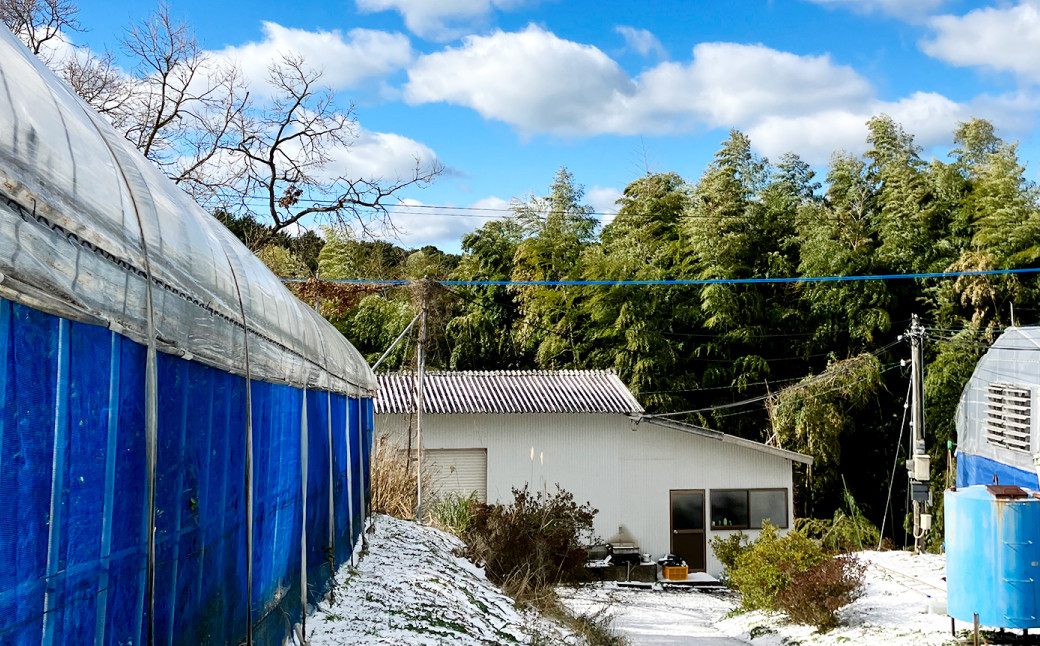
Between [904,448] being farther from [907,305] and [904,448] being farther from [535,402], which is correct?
[535,402]

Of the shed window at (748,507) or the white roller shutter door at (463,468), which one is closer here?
the white roller shutter door at (463,468)

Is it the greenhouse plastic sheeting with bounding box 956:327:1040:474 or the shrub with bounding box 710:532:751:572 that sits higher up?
the greenhouse plastic sheeting with bounding box 956:327:1040:474

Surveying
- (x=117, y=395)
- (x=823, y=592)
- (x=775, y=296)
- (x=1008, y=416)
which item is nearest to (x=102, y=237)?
(x=117, y=395)

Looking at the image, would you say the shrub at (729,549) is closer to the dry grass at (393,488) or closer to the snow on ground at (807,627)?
the snow on ground at (807,627)

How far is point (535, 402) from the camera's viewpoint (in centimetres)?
1970

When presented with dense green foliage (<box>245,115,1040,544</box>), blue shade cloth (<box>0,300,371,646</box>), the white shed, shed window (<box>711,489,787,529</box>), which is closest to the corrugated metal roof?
the white shed

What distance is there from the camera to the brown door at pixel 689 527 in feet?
64.4

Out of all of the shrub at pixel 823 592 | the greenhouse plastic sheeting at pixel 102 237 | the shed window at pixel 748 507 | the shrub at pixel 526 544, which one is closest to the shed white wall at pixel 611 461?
the shed window at pixel 748 507

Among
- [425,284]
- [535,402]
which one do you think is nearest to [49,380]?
[425,284]

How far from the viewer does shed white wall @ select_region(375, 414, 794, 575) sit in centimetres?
1952

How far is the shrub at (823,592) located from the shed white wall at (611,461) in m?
7.91

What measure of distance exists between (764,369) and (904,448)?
12.5ft

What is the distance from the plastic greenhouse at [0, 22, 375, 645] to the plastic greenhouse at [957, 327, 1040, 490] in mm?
10892

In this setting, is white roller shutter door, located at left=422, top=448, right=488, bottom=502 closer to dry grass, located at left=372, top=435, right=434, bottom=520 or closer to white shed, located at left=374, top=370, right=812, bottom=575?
white shed, located at left=374, top=370, right=812, bottom=575
